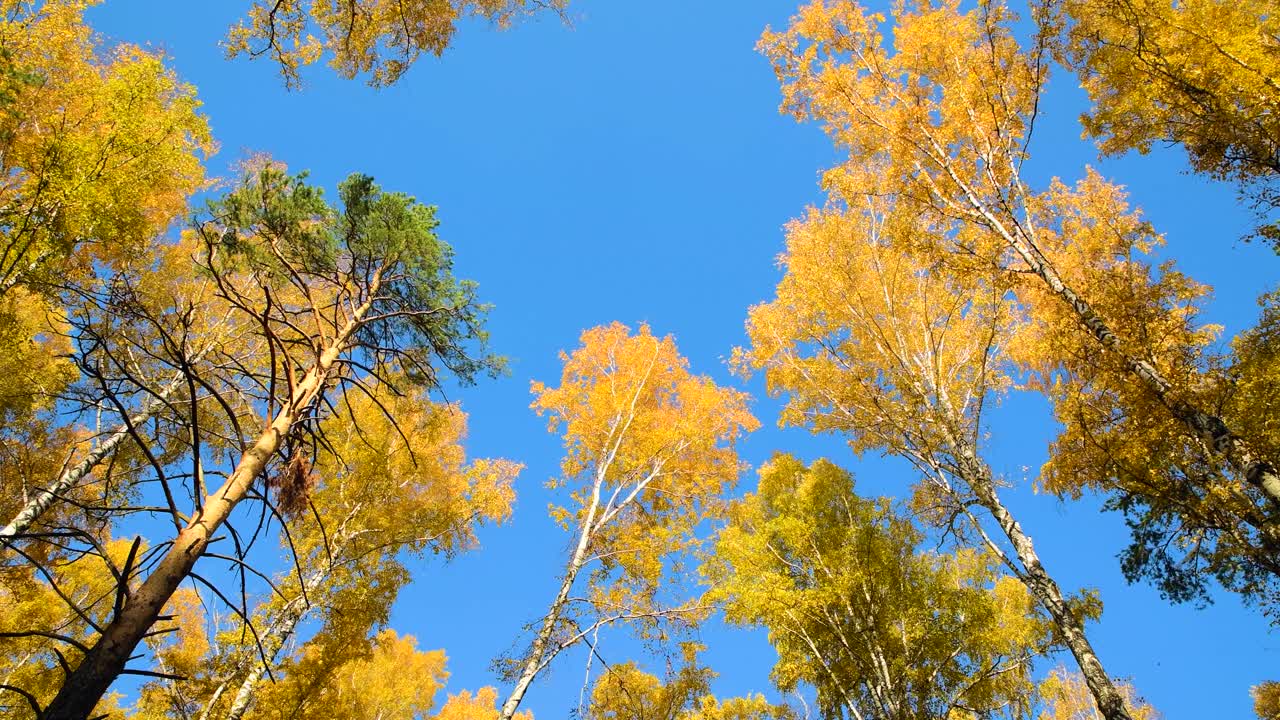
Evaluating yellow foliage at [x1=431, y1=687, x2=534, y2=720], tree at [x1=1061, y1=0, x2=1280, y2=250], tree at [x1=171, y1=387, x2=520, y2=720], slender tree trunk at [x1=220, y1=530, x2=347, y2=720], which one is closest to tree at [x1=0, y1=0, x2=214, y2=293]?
→ tree at [x1=171, y1=387, x2=520, y2=720]

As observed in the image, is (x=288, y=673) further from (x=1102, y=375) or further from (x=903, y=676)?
(x=1102, y=375)

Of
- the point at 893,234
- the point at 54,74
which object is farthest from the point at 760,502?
the point at 54,74

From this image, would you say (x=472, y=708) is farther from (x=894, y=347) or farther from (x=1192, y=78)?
(x=1192, y=78)

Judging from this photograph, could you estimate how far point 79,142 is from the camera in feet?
23.1

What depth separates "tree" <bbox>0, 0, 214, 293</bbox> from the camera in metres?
6.75

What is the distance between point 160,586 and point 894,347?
8820 mm

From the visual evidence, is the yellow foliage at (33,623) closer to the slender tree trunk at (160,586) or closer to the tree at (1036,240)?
the slender tree trunk at (160,586)

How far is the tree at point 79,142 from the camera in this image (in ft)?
22.2

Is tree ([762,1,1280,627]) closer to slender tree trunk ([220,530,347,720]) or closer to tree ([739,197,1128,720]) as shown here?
tree ([739,197,1128,720])

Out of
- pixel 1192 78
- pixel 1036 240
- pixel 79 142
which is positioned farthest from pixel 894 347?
pixel 79 142

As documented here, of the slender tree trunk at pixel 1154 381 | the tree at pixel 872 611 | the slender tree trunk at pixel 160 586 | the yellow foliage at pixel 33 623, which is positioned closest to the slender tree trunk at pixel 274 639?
the yellow foliage at pixel 33 623

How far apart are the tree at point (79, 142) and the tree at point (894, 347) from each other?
932cm

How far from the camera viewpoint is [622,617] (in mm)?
8398

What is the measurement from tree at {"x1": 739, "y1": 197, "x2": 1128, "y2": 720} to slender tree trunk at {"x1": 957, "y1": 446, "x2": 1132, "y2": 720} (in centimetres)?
2
